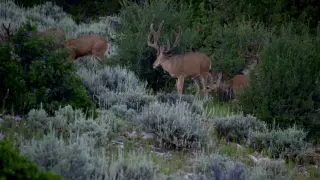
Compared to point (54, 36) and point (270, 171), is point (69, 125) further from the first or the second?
point (54, 36)

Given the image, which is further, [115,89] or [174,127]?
[115,89]

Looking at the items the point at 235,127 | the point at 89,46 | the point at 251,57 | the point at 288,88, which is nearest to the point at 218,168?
the point at 235,127

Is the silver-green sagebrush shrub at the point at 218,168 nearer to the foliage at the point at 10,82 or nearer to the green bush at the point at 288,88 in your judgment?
the foliage at the point at 10,82

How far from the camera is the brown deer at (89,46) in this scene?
12023 millimetres

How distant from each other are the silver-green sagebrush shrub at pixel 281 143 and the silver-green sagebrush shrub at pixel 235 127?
375 millimetres

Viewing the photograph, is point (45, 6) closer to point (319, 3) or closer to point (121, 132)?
point (319, 3)

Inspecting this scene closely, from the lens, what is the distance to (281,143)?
7453mm

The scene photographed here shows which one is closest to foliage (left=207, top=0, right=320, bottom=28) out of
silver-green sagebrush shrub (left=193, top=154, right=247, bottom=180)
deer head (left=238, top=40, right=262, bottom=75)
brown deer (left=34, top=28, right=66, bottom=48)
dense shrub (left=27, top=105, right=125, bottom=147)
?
deer head (left=238, top=40, right=262, bottom=75)

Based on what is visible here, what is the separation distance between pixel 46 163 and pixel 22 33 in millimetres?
3631

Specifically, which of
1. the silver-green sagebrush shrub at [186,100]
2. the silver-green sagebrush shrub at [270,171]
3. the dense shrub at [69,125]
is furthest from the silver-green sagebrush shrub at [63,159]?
the silver-green sagebrush shrub at [186,100]

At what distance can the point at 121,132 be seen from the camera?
6902mm

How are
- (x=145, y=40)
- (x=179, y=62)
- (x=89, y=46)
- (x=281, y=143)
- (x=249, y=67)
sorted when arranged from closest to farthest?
1. (x=281, y=143)
2. (x=179, y=62)
3. (x=89, y=46)
4. (x=145, y=40)
5. (x=249, y=67)

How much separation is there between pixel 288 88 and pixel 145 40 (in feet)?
15.3

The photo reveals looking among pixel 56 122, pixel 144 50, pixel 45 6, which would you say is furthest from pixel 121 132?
pixel 45 6
